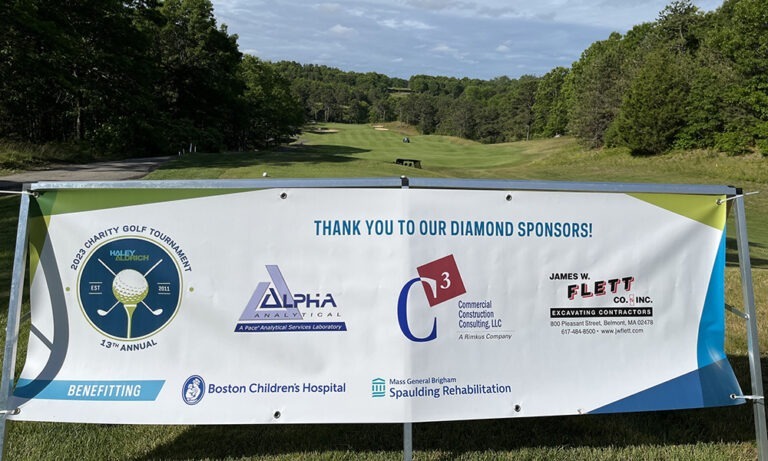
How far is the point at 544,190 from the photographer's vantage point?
3.28m

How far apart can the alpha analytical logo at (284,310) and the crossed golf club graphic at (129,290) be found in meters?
0.53

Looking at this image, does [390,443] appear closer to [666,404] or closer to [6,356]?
[666,404]

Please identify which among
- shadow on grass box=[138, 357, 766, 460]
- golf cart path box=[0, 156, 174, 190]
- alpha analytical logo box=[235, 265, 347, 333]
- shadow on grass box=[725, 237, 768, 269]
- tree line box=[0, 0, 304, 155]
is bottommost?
Result: shadow on grass box=[725, 237, 768, 269]

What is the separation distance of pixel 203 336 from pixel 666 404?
278cm

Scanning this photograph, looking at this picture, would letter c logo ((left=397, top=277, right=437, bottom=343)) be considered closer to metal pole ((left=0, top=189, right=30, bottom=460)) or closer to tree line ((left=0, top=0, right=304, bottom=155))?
metal pole ((left=0, top=189, right=30, bottom=460))

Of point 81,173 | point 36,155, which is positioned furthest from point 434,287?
point 36,155

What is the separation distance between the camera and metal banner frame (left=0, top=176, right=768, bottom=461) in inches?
120

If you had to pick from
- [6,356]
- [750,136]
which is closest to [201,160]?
[6,356]

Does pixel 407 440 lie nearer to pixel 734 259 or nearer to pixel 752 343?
pixel 752 343

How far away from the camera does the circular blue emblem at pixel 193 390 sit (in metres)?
3.15

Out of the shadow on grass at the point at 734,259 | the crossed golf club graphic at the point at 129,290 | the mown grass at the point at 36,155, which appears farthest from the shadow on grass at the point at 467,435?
the mown grass at the point at 36,155

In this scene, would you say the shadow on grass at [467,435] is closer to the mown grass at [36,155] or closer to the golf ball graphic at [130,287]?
the golf ball graphic at [130,287]

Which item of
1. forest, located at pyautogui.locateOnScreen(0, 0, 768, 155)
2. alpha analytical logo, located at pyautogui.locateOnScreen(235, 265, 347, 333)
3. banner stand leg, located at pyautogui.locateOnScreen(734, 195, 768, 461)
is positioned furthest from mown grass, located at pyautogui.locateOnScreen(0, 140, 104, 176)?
banner stand leg, located at pyautogui.locateOnScreen(734, 195, 768, 461)

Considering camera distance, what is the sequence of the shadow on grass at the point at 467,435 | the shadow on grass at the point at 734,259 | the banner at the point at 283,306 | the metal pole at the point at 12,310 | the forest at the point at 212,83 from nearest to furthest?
1. the metal pole at the point at 12,310
2. the banner at the point at 283,306
3. the shadow on grass at the point at 467,435
4. the shadow on grass at the point at 734,259
5. the forest at the point at 212,83
